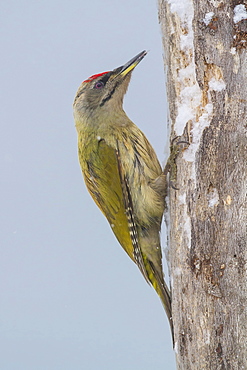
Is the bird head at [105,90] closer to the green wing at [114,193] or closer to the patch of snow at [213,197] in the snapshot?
the green wing at [114,193]

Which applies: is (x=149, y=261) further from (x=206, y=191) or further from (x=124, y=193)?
(x=206, y=191)

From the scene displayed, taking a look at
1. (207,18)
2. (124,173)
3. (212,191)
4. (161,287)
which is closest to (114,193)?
(124,173)

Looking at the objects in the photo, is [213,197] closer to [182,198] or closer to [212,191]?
[212,191]

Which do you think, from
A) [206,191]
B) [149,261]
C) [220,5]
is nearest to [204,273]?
[206,191]

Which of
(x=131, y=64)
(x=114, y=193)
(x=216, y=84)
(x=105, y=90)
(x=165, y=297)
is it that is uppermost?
(x=131, y=64)

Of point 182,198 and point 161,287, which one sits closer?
point 182,198
